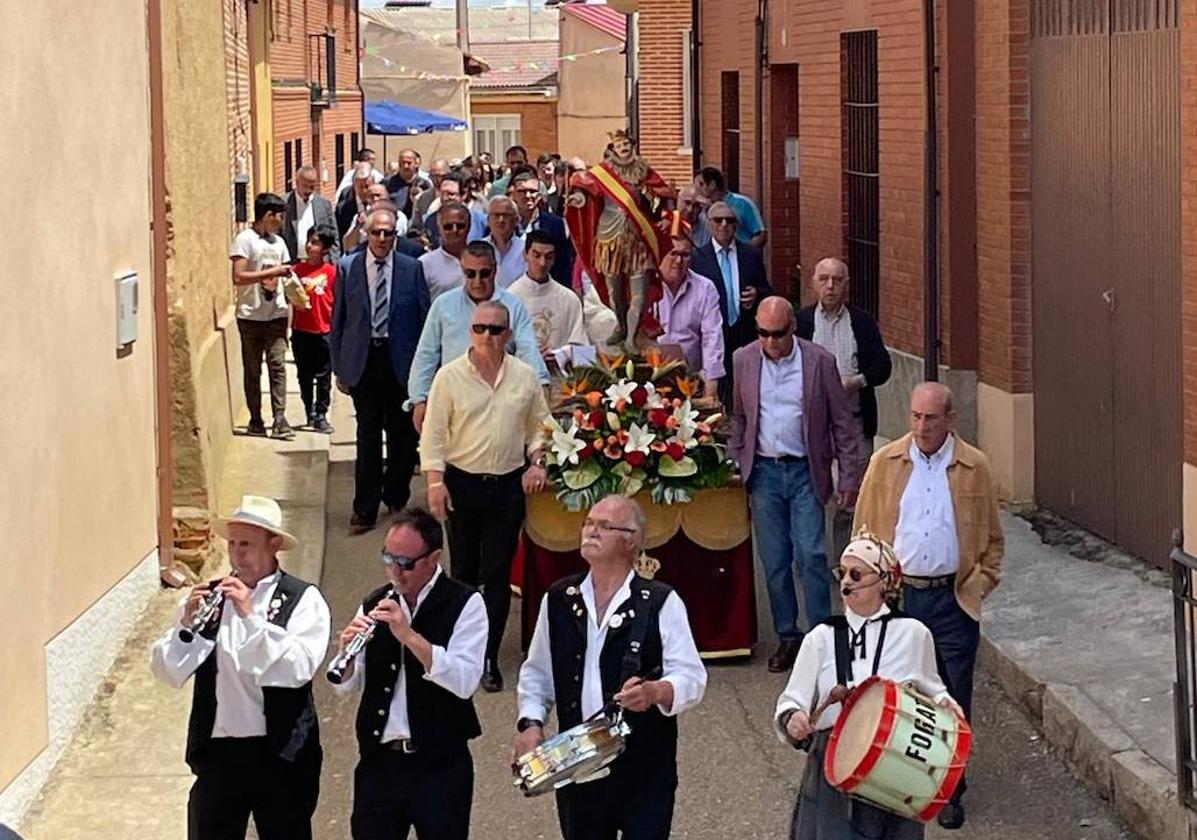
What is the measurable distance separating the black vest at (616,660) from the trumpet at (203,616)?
3.32 feet

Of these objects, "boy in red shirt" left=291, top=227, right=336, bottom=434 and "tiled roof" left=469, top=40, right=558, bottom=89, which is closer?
"boy in red shirt" left=291, top=227, right=336, bottom=434

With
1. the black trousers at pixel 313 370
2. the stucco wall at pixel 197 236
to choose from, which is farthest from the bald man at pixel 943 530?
the black trousers at pixel 313 370

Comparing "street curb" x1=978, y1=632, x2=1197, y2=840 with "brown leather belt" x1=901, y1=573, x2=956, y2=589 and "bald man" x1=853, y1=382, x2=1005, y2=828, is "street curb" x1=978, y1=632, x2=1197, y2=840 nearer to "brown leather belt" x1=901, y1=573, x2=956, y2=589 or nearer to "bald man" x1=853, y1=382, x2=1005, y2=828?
"bald man" x1=853, y1=382, x2=1005, y2=828

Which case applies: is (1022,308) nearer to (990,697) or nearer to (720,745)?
(990,697)

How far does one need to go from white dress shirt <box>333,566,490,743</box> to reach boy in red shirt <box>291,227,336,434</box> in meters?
9.71

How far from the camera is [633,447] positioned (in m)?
10.5

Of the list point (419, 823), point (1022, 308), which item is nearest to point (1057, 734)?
point (419, 823)

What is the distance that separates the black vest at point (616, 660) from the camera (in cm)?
676

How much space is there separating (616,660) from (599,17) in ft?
191

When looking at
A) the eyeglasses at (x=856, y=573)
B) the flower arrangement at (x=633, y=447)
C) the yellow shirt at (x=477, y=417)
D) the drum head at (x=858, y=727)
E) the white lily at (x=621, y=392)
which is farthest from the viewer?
the white lily at (x=621, y=392)

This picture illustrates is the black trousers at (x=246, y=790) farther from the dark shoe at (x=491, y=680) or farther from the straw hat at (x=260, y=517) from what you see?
the dark shoe at (x=491, y=680)

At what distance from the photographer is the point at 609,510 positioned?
22.5ft

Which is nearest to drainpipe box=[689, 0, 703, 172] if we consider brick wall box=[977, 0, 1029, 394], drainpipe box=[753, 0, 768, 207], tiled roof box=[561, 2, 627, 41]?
drainpipe box=[753, 0, 768, 207]

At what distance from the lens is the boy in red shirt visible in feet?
54.4
